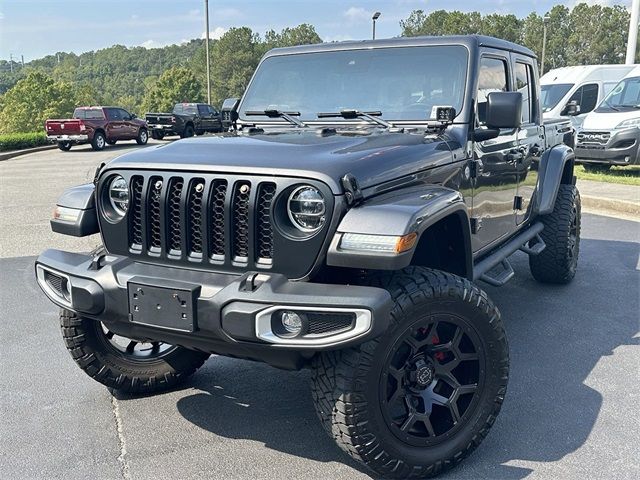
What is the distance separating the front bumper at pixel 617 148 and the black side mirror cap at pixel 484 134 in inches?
392

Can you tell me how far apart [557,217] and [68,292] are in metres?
4.21

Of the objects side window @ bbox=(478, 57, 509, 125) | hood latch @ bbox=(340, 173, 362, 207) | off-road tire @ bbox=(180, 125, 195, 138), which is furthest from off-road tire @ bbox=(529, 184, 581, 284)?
off-road tire @ bbox=(180, 125, 195, 138)

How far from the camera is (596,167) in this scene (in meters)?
14.3

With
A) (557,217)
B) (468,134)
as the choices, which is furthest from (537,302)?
(468,134)

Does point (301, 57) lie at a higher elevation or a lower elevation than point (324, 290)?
higher

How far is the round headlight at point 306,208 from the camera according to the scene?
2.62 m

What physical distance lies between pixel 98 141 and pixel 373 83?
23642 millimetres

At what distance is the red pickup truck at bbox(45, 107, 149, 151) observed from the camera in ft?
80.0

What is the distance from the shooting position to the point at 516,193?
4727 millimetres

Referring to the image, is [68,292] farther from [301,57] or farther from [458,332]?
[301,57]

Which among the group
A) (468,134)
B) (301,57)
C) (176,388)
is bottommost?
(176,388)

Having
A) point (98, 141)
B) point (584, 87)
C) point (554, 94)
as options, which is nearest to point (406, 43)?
point (554, 94)

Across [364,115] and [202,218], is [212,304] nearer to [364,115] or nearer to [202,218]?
[202,218]

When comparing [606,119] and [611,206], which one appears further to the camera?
[606,119]
